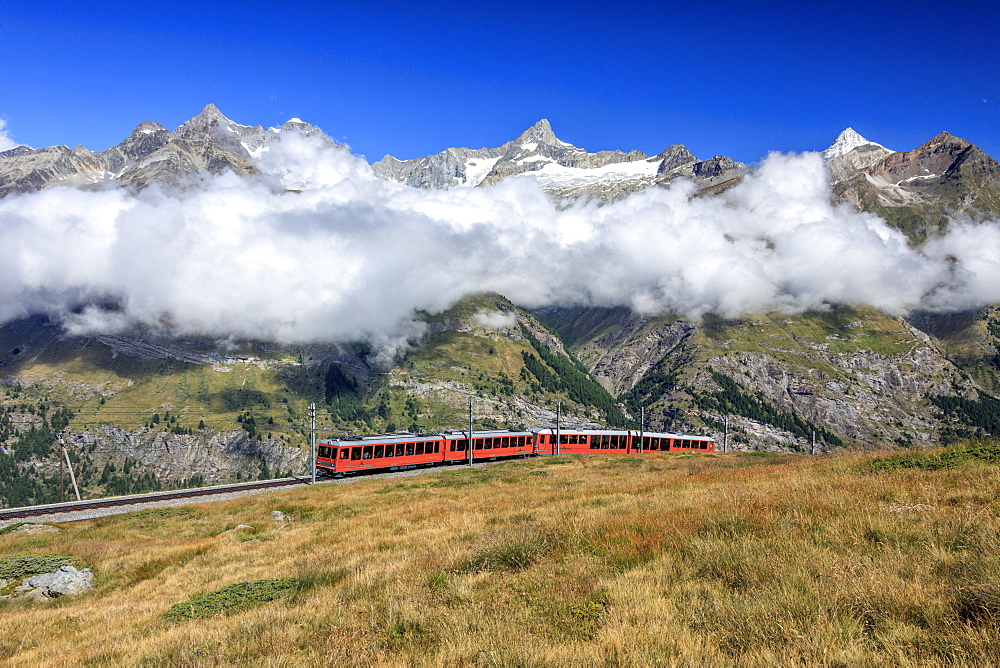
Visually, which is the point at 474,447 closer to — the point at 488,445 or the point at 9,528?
the point at 488,445

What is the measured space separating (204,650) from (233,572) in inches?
333

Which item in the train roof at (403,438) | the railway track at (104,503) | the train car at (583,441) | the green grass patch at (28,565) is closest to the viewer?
the green grass patch at (28,565)

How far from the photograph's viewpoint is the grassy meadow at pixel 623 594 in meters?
5.66

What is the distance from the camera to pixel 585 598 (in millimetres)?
7676

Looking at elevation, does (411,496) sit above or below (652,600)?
below

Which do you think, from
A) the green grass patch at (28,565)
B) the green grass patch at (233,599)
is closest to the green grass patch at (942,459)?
the green grass patch at (233,599)

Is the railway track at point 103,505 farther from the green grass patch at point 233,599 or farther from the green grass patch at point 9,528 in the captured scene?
the green grass patch at point 233,599

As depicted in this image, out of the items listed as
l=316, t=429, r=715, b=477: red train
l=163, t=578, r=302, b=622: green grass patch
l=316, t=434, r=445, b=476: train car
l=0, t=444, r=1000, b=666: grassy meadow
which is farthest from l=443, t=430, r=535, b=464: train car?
l=163, t=578, r=302, b=622: green grass patch

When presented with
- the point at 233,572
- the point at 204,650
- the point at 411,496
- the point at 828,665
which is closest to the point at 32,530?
the point at 411,496

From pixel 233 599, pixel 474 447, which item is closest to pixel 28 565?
pixel 233 599

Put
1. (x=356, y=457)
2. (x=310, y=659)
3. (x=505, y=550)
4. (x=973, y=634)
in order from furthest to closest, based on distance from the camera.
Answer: (x=356, y=457) < (x=505, y=550) < (x=310, y=659) < (x=973, y=634)

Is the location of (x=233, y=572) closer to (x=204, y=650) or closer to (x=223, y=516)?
(x=204, y=650)

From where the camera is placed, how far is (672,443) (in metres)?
77.0

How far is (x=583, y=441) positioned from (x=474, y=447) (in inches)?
684
